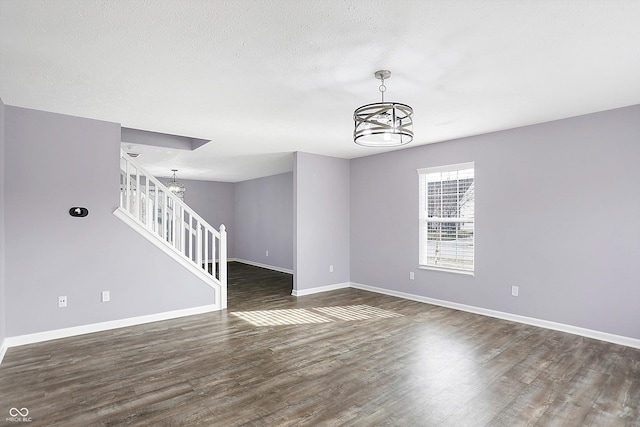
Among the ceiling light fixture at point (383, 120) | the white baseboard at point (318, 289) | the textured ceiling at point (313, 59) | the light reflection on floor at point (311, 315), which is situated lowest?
the light reflection on floor at point (311, 315)

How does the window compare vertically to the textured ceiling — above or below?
below

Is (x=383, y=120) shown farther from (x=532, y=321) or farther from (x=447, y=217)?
(x=532, y=321)

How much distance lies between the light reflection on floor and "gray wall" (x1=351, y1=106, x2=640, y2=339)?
1120mm

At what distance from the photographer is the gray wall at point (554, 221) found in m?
3.69

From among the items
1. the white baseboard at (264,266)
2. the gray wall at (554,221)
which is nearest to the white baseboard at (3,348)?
the gray wall at (554,221)

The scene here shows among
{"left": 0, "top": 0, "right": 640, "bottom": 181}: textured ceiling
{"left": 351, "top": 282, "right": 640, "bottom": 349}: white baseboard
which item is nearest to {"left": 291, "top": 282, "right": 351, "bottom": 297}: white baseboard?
{"left": 351, "top": 282, "right": 640, "bottom": 349}: white baseboard

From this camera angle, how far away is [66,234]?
12.9ft

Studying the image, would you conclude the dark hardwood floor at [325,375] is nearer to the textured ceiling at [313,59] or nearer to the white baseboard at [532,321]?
the white baseboard at [532,321]

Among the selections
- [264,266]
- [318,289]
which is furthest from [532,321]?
[264,266]

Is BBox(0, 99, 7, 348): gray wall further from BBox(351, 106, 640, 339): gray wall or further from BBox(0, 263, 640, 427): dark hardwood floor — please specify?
BBox(351, 106, 640, 339): gray wall

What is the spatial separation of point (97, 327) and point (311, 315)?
8.64 feet

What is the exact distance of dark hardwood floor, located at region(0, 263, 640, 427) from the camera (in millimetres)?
2381

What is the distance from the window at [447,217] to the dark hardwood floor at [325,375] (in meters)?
1.03

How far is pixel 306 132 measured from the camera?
477 cm
